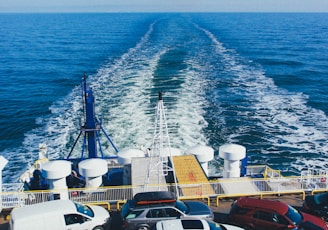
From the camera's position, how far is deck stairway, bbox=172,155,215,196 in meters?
17.7

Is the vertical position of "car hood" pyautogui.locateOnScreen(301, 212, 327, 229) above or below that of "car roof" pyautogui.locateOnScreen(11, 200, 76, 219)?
below

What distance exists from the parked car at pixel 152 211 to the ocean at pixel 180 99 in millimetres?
14909

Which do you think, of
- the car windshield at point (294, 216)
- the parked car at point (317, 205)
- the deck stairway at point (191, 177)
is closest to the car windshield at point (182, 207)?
the deck stairway at point (191, 177)

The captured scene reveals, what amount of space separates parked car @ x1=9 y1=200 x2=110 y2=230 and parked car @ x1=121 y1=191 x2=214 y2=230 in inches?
41.4

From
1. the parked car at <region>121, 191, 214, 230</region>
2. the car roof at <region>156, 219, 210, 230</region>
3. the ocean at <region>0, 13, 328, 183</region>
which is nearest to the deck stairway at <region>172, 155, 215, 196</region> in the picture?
the parked car at <region>121, 191, 214, 230</region>

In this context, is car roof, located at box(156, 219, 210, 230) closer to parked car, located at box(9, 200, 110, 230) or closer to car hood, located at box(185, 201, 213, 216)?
car hood, located at box(185, 201, 213, 216)

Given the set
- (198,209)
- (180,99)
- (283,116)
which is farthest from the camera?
(180,99)

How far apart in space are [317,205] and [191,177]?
5988mm

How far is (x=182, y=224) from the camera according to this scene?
13.1 meters

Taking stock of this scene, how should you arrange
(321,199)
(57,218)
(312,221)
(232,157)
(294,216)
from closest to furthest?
(57,218) → (294,216) → (312,221) → (321,199) → (232,157)

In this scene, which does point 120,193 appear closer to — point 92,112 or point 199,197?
point 199,197

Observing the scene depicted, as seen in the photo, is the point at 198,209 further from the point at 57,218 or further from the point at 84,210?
the point at 57,218

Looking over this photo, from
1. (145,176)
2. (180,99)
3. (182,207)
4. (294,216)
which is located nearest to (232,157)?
(145,176)

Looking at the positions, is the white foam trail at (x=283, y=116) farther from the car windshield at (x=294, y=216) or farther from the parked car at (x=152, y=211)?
the parked car at (x=152, y=211)
